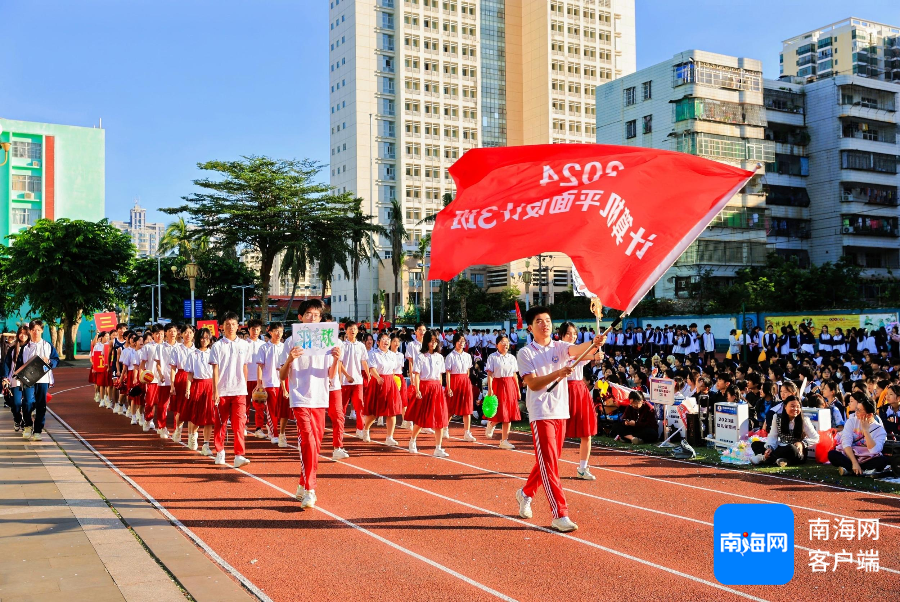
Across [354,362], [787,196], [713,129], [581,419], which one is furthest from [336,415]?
[787,196]

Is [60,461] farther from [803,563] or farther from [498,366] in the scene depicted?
[803,563]

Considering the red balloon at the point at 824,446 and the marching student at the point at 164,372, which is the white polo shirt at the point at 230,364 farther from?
the red balloon at the point at 824,446

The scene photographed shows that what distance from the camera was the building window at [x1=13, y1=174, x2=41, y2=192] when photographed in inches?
2466

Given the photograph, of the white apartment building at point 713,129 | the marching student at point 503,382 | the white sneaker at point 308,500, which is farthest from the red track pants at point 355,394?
the white apartment building at point 713,129

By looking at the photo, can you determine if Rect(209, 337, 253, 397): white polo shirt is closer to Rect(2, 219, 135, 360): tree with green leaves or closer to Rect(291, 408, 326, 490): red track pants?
Rect(291, 408, 326, 490): red track pants

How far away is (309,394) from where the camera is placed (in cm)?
859

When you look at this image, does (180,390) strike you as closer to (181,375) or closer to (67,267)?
(181,375)

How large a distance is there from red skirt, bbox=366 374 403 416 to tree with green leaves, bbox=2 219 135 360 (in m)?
37.9

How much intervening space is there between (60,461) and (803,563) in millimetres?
9750

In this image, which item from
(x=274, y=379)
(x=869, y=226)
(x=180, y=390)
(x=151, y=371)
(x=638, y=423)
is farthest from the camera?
(x=869, y=226)

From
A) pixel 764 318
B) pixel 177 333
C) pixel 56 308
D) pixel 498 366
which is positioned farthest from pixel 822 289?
pixel 56 308

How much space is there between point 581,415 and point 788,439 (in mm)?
3093

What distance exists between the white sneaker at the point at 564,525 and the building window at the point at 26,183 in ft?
218

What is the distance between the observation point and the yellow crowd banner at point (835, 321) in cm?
2184
